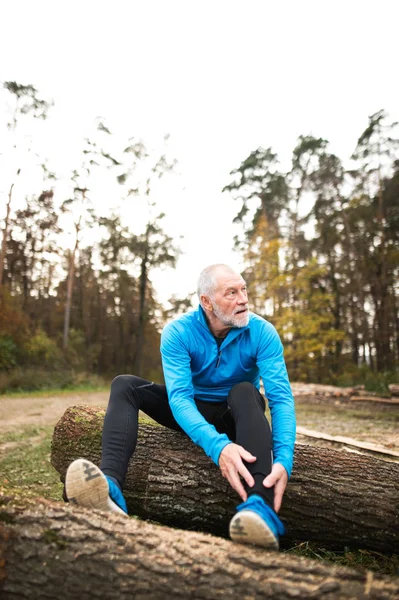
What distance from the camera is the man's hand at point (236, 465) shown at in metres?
1.84

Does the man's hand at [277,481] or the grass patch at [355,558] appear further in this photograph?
the grass patch at [355,558]

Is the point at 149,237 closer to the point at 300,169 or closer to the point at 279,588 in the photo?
the point at 300,169

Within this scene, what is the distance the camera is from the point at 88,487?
70.8 inches

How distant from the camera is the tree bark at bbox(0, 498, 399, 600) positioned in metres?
1.38

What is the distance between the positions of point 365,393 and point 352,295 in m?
9.99

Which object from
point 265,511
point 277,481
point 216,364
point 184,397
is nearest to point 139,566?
point 265,511

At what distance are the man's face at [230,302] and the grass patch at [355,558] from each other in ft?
4.08

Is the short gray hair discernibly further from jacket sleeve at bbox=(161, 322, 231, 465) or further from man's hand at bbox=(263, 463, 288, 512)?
man's hand at bbox=(263, 463, 288, 512)

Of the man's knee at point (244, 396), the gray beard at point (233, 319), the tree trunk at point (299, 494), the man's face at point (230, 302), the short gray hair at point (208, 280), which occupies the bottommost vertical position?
the tree trunk at point (299, 494)

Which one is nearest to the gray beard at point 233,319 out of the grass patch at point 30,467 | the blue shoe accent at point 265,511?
the blue shoe accent at point 265,511

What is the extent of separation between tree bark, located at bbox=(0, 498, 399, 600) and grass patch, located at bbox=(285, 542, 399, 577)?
0.82 m

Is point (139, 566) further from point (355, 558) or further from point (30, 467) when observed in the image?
point (30, 467)

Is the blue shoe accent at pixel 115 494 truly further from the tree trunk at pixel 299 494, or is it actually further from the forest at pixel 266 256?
the forest at pixel 266 256

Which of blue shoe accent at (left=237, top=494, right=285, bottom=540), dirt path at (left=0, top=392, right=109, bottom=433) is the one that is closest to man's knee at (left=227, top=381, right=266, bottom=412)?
blue shoe accent at (left=237, top=494, right=285, bottom=540)
